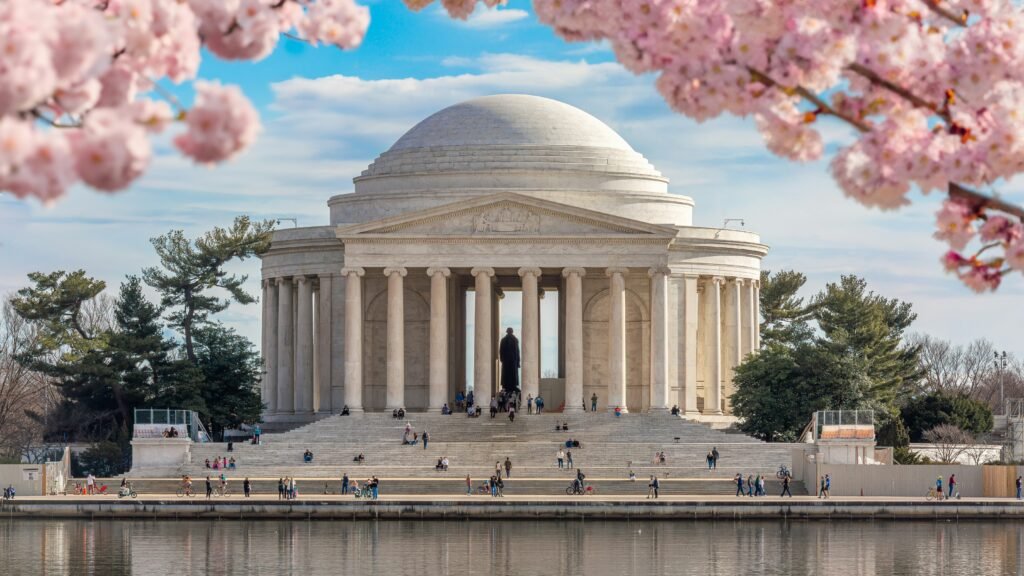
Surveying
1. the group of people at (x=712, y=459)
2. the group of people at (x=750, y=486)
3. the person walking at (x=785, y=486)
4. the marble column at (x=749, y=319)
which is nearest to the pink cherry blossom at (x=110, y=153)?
the group of people at (x=750, y=486)

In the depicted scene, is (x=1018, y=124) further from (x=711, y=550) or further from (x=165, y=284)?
(x=165, y=284)

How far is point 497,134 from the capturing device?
121938 millimetres

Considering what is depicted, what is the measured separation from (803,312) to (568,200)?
40293 mm

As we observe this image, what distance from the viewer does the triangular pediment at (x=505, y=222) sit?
112 meters

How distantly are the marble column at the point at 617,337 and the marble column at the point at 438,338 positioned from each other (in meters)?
9.91

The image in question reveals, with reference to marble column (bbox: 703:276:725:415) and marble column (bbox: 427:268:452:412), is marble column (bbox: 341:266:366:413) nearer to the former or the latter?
marble column (bbox: 427:268:452:412)

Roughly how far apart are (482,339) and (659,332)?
418 inches

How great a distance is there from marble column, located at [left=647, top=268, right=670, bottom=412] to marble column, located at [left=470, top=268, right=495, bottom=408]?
972 centimetres

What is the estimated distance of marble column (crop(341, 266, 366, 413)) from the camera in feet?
371

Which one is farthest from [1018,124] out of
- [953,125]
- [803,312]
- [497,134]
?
[803,312]

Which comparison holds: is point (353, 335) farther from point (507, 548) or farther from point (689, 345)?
point (507, 548)

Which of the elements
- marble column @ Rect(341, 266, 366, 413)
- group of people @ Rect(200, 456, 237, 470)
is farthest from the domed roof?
group of people @ Rect(200, 456, 237, 470)

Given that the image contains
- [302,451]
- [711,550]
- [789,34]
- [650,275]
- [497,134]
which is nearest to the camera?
[789,34]

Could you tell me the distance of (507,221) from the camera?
113 metres
